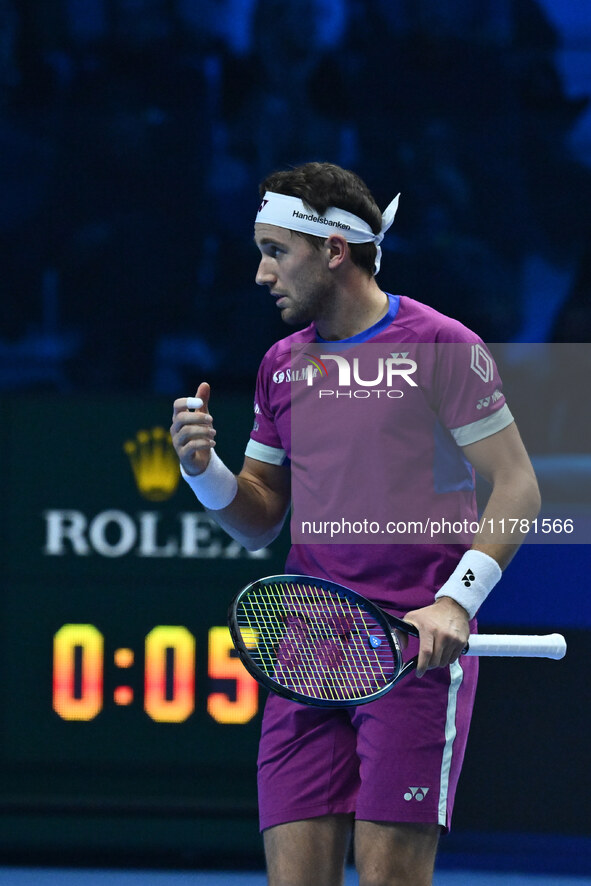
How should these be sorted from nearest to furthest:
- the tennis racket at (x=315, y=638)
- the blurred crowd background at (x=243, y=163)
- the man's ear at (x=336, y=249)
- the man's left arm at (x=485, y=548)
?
the man's left arm at (x=485, y=548), the tennis racket at (x=315, y=638), the man's ear at (x=336, y=249), the blurred crowd background at (x=243, y=163)

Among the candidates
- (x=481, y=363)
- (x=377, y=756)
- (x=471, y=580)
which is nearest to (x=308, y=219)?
(x=481, y=363)

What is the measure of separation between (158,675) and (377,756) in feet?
5.32

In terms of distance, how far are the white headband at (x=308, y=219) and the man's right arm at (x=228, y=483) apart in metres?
0.35

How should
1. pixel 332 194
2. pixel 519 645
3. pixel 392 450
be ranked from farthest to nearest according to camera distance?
pixel 332 194 → pixel 392 450 → pixel 519 645

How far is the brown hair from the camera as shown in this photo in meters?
2.69

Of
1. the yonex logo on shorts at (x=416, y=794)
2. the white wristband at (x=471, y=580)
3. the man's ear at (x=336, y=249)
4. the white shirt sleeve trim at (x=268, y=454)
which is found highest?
the man's ear at (x=336, y=249)

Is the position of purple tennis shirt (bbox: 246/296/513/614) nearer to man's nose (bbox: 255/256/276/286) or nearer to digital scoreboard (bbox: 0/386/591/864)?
man's nose (bbox: 255/256/276/286)

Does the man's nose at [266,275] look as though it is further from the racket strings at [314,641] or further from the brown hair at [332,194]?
the racket strings at [314,641]

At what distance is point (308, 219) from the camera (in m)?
2.67

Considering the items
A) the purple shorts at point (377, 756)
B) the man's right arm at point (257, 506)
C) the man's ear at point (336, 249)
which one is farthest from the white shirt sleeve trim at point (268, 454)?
the purple shorts at point (377, 756)

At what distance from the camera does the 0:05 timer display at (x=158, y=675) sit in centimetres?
399

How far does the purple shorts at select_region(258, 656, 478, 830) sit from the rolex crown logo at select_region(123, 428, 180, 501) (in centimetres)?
148

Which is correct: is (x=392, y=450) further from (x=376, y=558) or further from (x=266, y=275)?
(x=266, y=275)

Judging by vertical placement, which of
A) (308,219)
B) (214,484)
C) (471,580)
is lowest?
(471,580)
